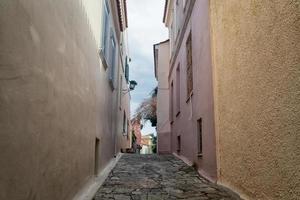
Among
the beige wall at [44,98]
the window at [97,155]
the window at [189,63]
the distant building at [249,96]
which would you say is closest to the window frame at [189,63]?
the window at [189,63]

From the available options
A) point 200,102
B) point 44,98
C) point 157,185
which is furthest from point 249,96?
point 200,102

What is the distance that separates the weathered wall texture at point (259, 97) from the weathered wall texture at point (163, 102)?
10.2 m

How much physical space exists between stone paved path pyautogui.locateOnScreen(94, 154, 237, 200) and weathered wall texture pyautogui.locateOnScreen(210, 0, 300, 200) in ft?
1.45

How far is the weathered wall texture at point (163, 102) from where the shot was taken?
16.0 metres

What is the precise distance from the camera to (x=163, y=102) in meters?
17.1

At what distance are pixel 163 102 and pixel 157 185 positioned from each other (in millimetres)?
10950

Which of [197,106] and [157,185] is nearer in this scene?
[157,185]

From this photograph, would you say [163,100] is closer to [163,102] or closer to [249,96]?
[163,102]

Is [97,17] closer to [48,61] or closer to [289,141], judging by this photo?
[48,61]

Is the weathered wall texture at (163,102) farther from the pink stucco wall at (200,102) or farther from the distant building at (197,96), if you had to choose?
the pink stucco wall at (200,102)

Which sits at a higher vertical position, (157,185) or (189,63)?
(189,63)

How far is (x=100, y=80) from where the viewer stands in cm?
719

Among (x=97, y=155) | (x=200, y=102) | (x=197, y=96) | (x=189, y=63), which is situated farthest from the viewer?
(x=189, y=63)

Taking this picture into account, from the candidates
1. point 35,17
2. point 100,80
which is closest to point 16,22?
point 35,17
